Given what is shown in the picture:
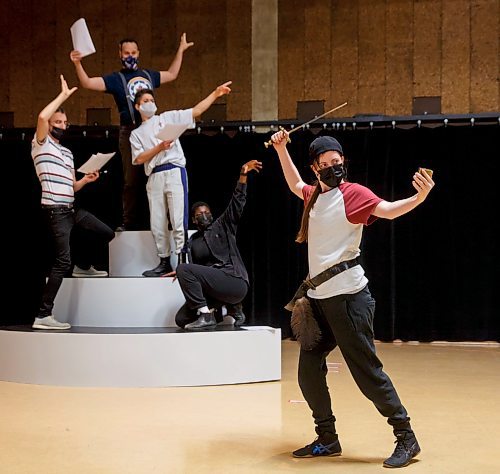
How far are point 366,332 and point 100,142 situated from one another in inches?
192

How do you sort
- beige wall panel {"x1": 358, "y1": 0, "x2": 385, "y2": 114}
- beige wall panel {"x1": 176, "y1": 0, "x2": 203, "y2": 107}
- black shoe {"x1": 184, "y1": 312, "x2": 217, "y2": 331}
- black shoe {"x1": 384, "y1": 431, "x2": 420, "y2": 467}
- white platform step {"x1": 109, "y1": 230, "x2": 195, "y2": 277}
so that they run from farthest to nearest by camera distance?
beige wall panel {"x1": 176, "y1": 0, "x2": 203, "y2": 107} → beige wall panel {"x1": 358, "y1": 0, "x2": 385, "y2": 114} → white platform step {"x1": 109, "y1": 230, "x2": 195, "y2": 277} → black shoe {"x1": 184, "y1": 312, "x2": 217, "y2": 331} → black shoe {"x1": 384, "y1": 431, "x2": 420, "y2": 467}

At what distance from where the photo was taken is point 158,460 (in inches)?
119

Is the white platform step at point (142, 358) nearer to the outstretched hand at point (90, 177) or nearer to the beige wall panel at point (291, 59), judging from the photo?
the outstretched hand at point (90, 177)

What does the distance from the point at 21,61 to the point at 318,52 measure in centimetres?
317

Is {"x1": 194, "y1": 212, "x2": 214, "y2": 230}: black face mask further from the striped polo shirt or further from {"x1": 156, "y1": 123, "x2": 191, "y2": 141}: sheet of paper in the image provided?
the striped polo shirt

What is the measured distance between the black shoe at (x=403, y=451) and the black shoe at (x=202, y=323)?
7.11 ft

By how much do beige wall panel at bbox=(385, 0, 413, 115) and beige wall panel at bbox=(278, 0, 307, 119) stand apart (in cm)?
86

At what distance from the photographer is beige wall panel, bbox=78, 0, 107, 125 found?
7.72 m

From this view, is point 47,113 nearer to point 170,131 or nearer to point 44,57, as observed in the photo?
point 170,131

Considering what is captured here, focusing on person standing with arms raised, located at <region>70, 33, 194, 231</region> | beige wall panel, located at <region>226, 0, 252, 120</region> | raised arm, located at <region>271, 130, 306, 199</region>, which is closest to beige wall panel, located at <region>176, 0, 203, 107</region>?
beige wall panel, located at <region>226, 0, 252, 120</region>

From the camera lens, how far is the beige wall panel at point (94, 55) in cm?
772

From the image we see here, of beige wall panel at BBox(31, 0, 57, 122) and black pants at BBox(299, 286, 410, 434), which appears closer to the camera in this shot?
black pants at BBox(299, 286, 410, 434)

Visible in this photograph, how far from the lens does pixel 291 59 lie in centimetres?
746

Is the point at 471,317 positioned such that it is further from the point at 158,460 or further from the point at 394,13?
the point at 158,460
